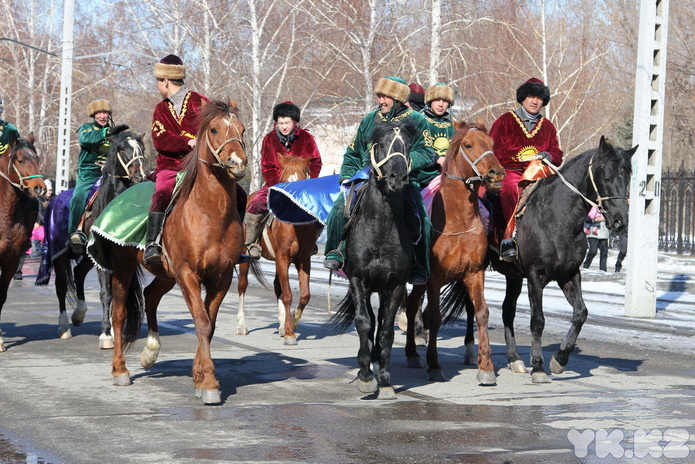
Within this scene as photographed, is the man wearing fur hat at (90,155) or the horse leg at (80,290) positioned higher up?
the man wearing fur hat at (90,155)

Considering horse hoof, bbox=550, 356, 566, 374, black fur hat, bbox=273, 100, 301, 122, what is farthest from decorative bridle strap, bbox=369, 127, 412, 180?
black fur hat, bbox=273, 100, 301, 122

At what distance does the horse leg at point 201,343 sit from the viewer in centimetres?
838

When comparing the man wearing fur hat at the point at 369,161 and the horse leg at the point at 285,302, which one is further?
the horse leg at the point at 285,302

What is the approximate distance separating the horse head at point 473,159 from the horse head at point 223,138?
213 centimetres

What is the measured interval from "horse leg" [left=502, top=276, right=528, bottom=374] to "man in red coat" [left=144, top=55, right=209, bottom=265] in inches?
145

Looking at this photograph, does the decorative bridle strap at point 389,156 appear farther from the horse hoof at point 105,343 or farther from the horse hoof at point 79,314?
the horse hoof at point 79,314

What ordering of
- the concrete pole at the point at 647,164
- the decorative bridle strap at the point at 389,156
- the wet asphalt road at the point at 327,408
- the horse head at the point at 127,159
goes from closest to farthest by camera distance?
1. the wet asphalt road at the point at 327,408
2. the decorative bridle strap at the point at 389,156
3. the horse head at the point at 127,159
4. the concrete pole at the point at 647,164

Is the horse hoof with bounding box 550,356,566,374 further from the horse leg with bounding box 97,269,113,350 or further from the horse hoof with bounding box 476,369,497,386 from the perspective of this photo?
the horse leg with bounding box 97,269,113,350

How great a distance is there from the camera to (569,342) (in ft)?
32.7

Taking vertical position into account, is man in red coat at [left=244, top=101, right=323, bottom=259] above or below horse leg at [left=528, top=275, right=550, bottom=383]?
above

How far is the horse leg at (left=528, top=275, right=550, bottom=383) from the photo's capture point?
31.6ft

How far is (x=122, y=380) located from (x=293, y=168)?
14.9ft

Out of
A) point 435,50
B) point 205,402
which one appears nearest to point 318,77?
point 435,50

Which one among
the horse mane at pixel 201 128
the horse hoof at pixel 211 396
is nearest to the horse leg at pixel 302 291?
the horse mane at pixel 201 128
